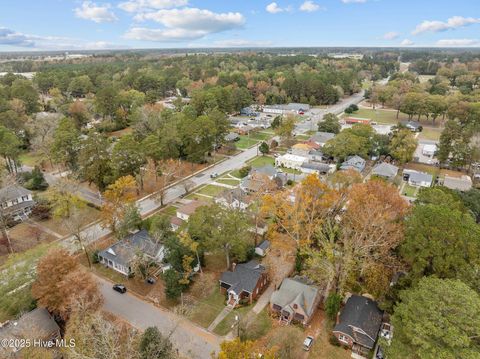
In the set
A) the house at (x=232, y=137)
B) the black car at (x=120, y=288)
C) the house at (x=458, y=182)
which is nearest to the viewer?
the black car at (x=120, y=288)

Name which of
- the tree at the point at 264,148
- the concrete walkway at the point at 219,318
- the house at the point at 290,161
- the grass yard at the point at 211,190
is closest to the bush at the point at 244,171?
the grass yard at the point at 211,190

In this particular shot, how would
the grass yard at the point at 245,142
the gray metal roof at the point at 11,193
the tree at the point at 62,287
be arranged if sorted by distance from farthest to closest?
the grass yard at the point at 245,142
the gray metal roof at the point at 11,193
the tree at the point at 62,287

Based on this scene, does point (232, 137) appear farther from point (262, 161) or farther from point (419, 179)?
A: point (419, 179)

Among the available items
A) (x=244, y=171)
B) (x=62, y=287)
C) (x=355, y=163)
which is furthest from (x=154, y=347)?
(x=355, y=163)

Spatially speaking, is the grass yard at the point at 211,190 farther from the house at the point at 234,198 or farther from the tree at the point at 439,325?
the tree at the point at 439,325

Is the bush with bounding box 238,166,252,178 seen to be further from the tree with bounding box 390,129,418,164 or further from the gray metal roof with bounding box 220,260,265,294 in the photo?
the tree with bounding box 390,129,418,164

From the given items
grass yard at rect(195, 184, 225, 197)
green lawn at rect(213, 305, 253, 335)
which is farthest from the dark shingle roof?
grass yard at rect(195, 184, 225, 197)
